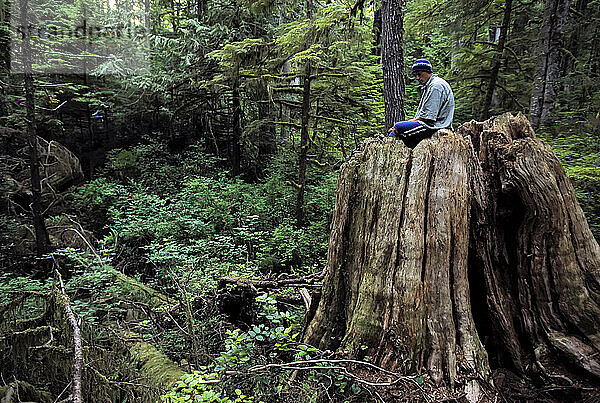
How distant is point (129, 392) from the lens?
3088mm

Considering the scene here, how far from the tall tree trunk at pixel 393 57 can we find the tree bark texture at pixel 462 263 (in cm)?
450

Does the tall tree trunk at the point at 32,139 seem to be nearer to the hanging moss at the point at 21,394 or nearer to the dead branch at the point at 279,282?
the dead branch at the point at 279,282

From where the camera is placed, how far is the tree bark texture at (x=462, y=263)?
9.25 ft

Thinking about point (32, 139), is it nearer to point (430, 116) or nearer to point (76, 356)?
point (76, 356)

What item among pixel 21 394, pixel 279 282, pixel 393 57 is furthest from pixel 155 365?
pixel 393 57

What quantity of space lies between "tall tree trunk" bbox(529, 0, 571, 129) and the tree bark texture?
7.19m

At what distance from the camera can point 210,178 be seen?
12.2 meters

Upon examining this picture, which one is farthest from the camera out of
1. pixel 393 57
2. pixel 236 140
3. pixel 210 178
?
pixel 236 140

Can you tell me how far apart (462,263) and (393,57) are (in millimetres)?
5813

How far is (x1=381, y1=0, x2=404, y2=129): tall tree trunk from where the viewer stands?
733cm

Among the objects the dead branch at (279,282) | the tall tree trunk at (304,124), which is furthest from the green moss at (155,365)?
the tall tree trunk at (304,124)

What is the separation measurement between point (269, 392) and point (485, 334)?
2004 mm

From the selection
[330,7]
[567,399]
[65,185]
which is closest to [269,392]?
[567,399]

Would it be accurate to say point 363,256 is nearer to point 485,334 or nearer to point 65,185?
point 485,334
